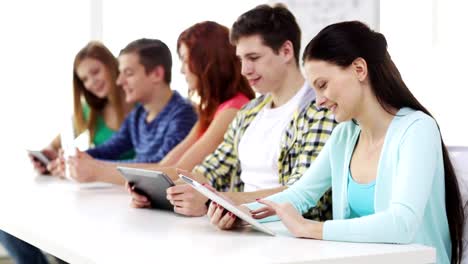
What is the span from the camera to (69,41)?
17.0 feet

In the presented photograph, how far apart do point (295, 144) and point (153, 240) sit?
791mm

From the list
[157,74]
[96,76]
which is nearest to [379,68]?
[157,74]

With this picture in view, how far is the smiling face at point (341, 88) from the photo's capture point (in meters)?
1.90

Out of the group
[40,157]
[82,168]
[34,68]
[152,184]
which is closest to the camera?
[152,184]

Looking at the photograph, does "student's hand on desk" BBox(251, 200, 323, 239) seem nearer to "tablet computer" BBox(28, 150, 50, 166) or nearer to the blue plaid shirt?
the blue plaid shirt

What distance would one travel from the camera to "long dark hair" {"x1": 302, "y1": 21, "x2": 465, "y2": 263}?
1881mm

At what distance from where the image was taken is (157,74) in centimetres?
368

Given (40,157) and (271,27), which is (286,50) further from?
(40,157)

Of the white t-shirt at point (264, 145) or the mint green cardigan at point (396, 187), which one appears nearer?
the mint green cardigan at point (396, 187)

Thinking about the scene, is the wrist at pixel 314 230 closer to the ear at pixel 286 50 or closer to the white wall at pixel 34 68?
the ear at pixel 286 50

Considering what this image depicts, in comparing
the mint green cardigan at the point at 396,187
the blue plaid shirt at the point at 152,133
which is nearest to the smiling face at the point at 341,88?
the mint green cardigan at the point at 396,187

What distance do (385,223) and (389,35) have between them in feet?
9.13

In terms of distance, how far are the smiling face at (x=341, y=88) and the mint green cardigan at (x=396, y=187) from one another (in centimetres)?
10

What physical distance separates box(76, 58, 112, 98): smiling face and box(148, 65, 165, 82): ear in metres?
0.52
